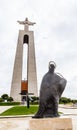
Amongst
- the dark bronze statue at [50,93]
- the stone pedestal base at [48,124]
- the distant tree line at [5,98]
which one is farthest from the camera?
the distant tree line at [5,98]

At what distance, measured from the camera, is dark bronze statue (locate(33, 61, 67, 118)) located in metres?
8.42

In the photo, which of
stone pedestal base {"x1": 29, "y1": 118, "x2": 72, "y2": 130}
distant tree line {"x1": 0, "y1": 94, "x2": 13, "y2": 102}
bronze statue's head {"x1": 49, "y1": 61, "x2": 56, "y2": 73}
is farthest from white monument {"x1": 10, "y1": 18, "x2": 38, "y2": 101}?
stone pedestal base {"x1": 29, "y1": 118, "x2": 72, "y2": 130}

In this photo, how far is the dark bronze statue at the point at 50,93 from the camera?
842 centimetres

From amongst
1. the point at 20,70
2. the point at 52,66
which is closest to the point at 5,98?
the point at 20,70

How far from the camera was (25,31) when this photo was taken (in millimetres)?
48844

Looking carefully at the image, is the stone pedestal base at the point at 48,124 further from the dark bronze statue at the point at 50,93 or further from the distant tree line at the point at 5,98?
the distant tree line at the point at 5,98

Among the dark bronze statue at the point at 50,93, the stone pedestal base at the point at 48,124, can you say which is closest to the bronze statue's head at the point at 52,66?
the dark bronze statue at the point at 50,93

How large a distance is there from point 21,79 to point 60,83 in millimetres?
37597

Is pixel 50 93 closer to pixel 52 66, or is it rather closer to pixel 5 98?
pixel 52 66

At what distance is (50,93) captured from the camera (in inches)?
336

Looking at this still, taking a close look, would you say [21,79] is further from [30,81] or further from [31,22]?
[31,22]

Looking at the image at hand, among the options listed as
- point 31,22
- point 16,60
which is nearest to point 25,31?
point 31,22

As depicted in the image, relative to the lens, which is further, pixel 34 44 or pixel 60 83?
pixel 34 44

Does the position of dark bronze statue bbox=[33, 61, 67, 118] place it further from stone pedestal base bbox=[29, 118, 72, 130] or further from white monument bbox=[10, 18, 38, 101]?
white monument bbox=[10, 18, 38, 101]
